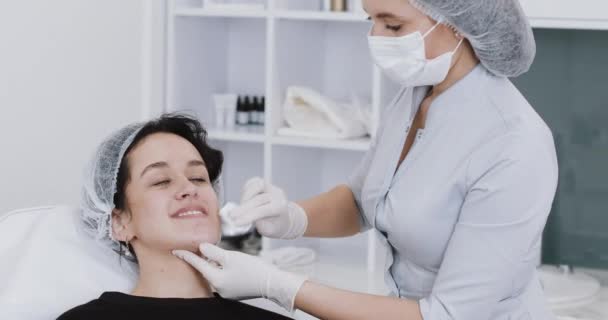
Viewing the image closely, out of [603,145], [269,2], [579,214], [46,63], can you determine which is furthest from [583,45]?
[46,63]

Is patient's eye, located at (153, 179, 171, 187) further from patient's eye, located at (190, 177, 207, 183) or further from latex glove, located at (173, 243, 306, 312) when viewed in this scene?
latex glove, located at (173, 243, 306, 312)

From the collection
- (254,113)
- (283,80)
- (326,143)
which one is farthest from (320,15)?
(254,113)

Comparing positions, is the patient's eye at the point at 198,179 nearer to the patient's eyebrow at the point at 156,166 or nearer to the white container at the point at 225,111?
the patient's eyebrow at the point at 156,166

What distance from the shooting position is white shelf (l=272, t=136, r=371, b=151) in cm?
264

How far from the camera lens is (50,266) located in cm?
187

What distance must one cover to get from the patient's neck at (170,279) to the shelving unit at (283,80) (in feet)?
2.64

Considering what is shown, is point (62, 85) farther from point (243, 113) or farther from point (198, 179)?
point (243, 113)

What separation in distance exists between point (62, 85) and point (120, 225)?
1.89 ft

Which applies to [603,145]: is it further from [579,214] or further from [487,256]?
[487,256]

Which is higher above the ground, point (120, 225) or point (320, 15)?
point (320, 15)

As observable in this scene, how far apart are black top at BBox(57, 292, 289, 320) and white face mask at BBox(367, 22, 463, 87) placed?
0.58m

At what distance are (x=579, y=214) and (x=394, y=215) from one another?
117 centimetres

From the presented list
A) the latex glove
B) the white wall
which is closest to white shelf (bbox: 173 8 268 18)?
the white wall

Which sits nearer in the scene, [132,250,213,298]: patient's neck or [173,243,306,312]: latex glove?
[173,243,306,312]: latex glove
